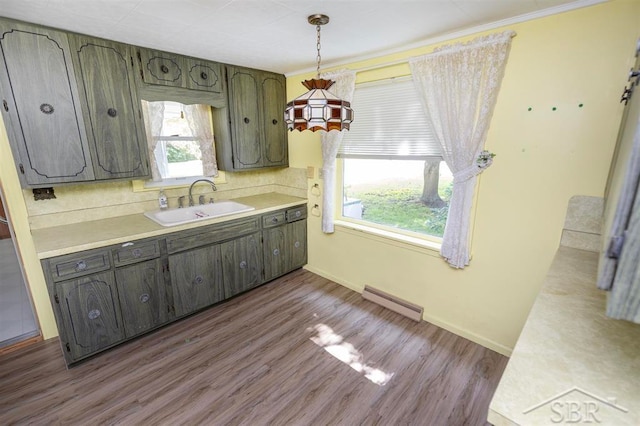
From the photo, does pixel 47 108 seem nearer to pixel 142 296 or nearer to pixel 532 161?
pixel 142 296

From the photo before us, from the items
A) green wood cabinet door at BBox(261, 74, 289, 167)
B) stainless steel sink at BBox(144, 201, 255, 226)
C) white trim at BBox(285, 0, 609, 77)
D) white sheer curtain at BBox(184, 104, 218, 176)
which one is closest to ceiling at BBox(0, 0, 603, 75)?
white trim at BBox(285, 0, 609, 77)

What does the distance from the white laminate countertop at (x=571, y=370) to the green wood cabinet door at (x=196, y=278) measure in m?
2.34

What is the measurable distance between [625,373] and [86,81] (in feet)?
10.3

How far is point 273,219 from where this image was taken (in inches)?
121

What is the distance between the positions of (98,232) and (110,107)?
96cm

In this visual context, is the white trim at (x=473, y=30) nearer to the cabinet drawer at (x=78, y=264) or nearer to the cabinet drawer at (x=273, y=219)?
the cabinet drawer at (x=273, y=219)

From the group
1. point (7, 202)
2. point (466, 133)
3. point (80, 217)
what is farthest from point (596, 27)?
point (7, 202)

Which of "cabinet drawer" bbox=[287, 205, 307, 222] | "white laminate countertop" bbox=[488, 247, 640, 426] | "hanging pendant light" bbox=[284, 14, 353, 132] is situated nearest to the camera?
"white laminate countertop" bbox=[488, 247, 640, 426]

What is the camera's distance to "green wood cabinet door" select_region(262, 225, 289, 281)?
3068 millimetres

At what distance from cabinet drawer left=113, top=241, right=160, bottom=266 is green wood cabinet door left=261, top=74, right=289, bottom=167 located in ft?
4.93

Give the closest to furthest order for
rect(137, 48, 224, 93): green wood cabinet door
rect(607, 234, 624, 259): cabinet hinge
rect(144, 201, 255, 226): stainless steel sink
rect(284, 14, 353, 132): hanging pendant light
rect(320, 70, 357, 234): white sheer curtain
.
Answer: rect(607, 234, 624, 259): cabinet hinge < rect(284, 14, 353, 132): hanging pendant light < rect(137, 48, 224, 93): green wood cabinet door < rect(144, 201, 255, 226): stainless steel sink < rect(320, 70, 357, 234): white sheer curtain

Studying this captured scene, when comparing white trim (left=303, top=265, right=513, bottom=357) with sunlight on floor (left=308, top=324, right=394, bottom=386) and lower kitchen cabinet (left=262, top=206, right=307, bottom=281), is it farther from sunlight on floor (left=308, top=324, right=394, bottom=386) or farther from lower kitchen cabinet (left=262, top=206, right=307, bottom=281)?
lower kitchen cabinet (left=262, top=206, right=307, bottom=281)

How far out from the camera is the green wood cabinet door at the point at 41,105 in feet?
5.92

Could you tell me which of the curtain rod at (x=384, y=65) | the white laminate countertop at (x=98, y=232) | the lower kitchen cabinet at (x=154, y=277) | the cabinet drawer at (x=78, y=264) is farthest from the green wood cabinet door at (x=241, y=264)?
the curtain rod at (x=384, y=65)
